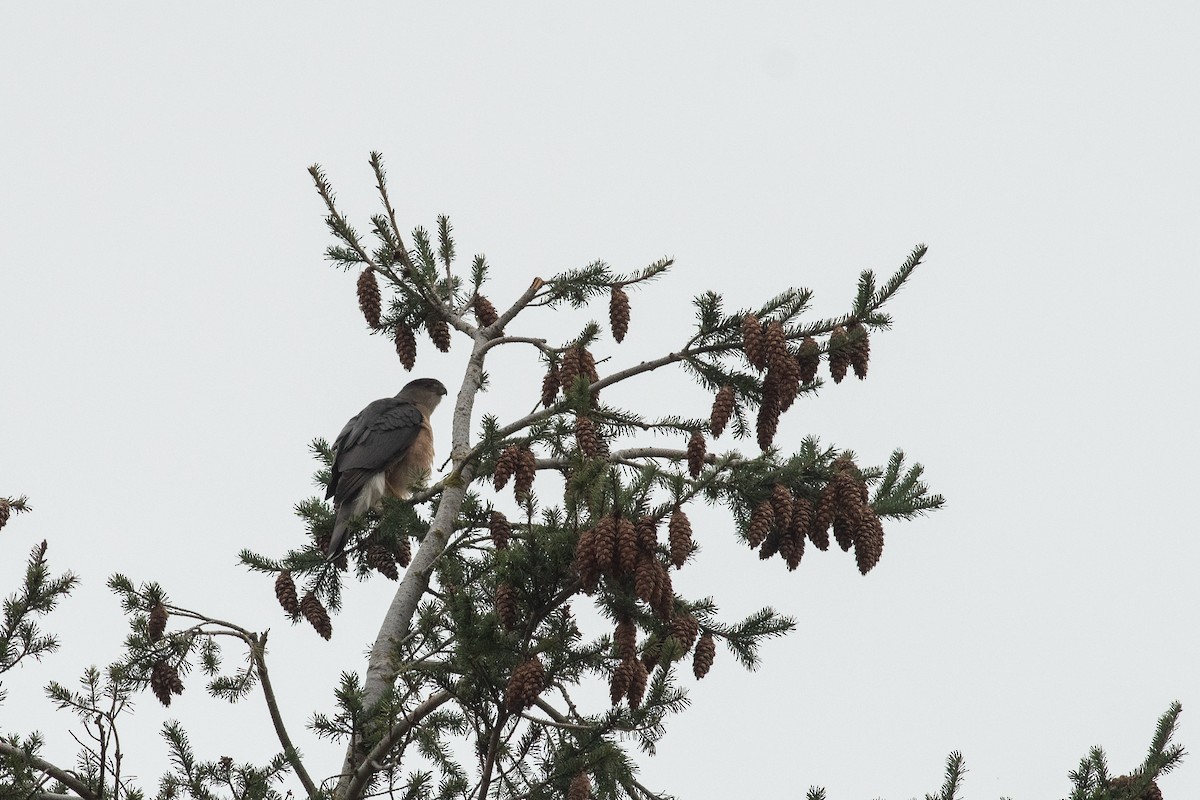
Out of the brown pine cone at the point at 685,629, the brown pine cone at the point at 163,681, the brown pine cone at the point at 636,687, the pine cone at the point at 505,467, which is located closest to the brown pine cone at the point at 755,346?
the pine cone at the point at 505,467

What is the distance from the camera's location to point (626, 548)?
3.80 meters

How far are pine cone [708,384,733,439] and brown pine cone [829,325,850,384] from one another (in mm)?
538

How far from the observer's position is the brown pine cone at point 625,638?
405 centimetres

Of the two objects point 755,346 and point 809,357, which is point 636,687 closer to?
point 755,346

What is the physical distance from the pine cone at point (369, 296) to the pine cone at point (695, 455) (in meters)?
2.20

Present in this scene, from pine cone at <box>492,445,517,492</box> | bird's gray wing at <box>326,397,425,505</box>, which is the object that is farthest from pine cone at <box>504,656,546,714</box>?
bird's gray wing at <box>326,397,425,505</box>

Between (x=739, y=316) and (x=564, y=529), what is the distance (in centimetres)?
203

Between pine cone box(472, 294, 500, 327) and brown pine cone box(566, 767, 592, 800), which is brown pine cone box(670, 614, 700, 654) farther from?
pine cone box(472, 294, 500, 327)

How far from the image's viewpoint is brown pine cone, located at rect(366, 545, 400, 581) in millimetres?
6598

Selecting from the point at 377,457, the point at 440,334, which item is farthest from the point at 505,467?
the point at 377,457

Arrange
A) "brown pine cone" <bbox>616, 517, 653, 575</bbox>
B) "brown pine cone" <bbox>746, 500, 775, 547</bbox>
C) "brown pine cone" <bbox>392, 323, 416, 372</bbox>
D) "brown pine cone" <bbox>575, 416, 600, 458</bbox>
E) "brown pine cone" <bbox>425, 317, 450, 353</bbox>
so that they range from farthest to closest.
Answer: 1. "brown pine cone" <bbox>425, 317, 450, 353</bbox>
2. "brown pine cone" <bbox>392, 323, 416, 372</bbox>
3. "brown pine cone" <bbox>575, 416, 600, 458</bbox>
4. "brown pine cone" <bbox>746, 500, 775, 547</bbox>
5. "brown pine cone" <bbox>616, 517, 653, 575</bbox>

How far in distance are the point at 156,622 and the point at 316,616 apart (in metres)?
0.84

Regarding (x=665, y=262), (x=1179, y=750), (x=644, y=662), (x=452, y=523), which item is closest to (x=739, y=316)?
(x=665, y=262)

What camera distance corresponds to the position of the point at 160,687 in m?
5.48
